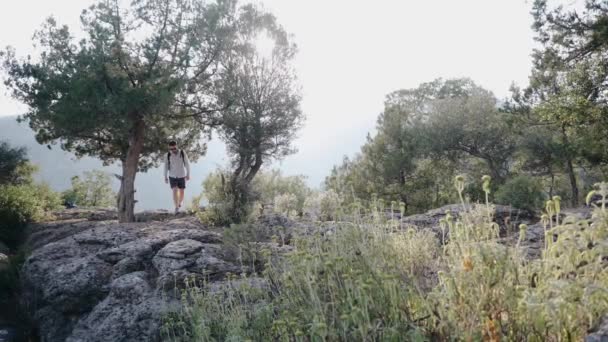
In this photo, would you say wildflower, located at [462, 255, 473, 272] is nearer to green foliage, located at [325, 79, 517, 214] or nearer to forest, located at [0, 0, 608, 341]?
forest, located at [0, 0, 608, 341]

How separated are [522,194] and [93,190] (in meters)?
29.8

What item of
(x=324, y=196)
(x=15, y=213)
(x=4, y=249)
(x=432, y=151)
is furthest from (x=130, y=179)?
(x=432, y=151)

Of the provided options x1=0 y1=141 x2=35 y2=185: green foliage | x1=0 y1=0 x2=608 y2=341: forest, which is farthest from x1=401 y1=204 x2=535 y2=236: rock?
x1=0 y1=141 x2=35 y2=185: green foliage

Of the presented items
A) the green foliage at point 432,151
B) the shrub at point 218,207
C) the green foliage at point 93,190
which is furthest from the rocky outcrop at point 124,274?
the green foliage at point 93,190

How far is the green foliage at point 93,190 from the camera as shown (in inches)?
1210

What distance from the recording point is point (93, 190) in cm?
3369

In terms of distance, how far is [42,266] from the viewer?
672 cm

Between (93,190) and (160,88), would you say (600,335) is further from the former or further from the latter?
(93,190)

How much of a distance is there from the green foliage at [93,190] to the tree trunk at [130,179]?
1764 cm

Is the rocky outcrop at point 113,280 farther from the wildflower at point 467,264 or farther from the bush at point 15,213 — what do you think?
the bush at point 15,213

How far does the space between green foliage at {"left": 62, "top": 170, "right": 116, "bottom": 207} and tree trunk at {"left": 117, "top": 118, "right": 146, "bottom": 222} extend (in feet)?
57.9

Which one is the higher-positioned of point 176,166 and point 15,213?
point 176,166

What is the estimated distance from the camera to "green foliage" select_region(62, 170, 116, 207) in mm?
30728

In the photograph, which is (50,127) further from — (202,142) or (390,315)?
(390,315)
